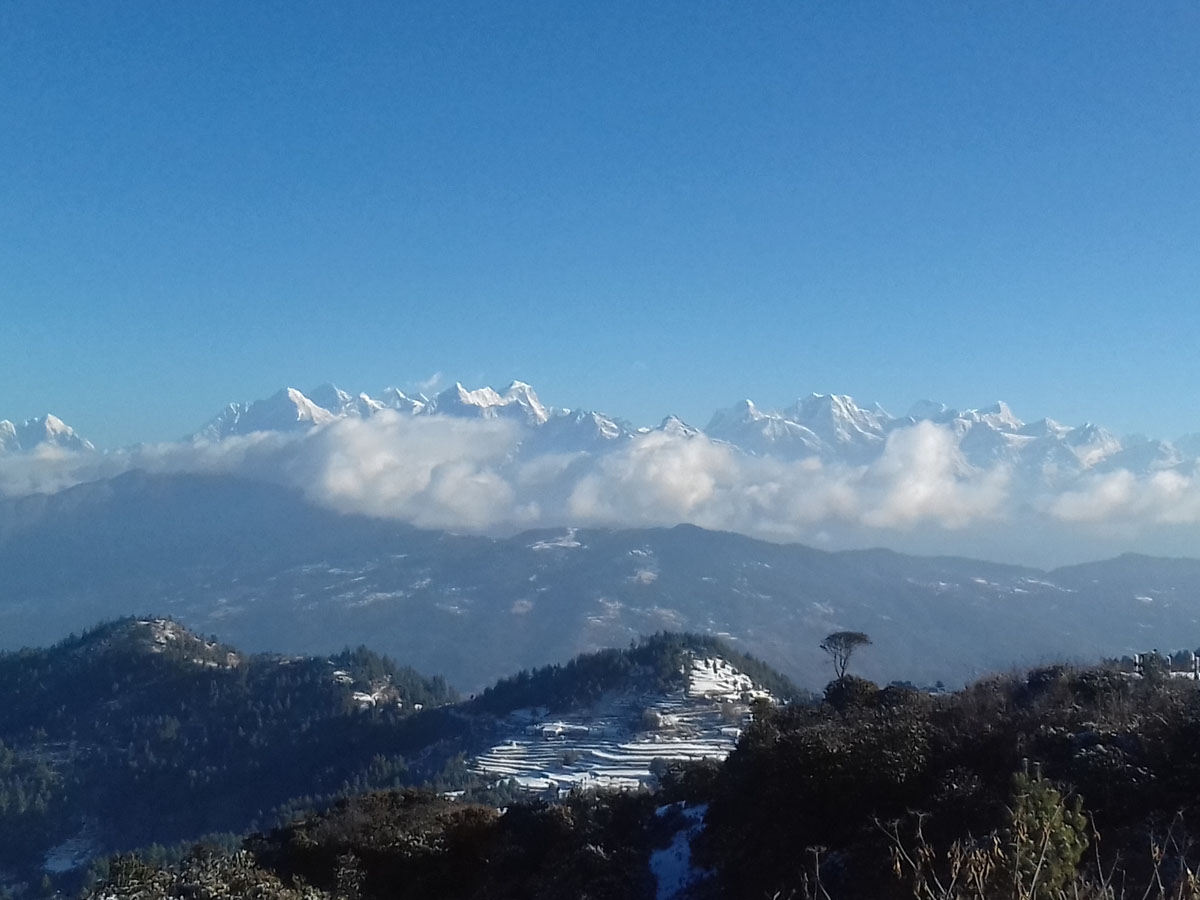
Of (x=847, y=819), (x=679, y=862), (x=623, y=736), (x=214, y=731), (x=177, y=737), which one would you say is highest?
(x=847, y=819)

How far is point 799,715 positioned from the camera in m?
31.3

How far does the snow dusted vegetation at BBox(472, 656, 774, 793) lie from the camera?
112375mm

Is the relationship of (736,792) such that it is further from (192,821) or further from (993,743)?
(192,821)

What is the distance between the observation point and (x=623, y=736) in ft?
423

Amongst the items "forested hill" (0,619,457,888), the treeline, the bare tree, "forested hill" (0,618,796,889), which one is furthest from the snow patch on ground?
"forested hill" (0,619,457,888)

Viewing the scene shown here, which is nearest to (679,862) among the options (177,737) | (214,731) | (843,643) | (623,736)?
(843,643)

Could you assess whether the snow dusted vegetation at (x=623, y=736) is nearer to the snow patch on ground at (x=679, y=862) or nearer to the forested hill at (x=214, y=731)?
the forested hill at (x=214, y=731)

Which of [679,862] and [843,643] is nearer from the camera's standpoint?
[679,862]

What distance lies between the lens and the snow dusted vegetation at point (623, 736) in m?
112

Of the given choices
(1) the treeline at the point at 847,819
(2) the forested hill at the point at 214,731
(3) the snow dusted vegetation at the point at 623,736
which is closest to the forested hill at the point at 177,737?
(2) the forested hill at the point at 214,731

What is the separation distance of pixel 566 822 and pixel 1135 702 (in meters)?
17.4

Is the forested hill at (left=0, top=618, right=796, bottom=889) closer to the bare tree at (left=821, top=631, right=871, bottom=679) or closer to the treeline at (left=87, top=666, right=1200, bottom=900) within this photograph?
the bare tree at (left=821, top=631, right=871, bottom=679)

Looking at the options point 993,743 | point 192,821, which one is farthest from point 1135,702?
point 192,821

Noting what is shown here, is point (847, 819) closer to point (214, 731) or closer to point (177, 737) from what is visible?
point (177, 737)
